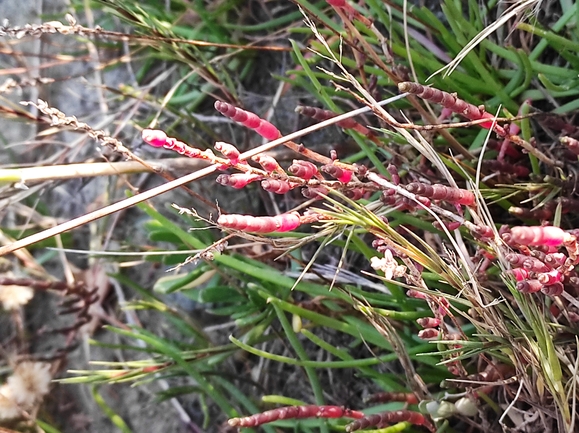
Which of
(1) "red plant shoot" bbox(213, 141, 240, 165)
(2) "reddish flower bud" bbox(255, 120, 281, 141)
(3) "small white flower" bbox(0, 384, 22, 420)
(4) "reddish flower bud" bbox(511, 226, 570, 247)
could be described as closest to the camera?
(4) "reddish flower bud" bbox(511, 226, 570, 247)

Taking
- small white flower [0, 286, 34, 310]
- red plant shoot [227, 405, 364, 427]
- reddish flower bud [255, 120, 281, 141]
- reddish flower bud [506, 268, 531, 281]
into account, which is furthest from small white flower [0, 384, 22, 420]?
reddish flower bud [506, 268, 531, 281]

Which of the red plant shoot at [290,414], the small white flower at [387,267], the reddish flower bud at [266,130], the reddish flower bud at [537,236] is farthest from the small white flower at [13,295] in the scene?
the reddish flower bud at [537,236]

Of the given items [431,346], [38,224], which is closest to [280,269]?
[431,346]

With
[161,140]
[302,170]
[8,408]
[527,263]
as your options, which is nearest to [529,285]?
[527,263]

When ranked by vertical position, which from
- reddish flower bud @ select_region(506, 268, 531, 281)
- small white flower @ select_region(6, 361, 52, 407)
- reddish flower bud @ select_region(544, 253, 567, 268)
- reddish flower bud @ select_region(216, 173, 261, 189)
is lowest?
small white flower @ select_region(6, 361, 52, 407)

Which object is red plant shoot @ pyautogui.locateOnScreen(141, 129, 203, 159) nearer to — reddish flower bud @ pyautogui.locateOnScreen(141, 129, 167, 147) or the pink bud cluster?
reddish flower bud @ pyautogui.locateOnScreen(141, 129, 167, 147)

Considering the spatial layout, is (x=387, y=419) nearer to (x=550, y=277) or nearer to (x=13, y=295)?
(x=550, y=277)

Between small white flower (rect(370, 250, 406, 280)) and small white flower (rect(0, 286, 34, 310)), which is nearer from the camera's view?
small white flower (rect(370, 250, 406, 280))
